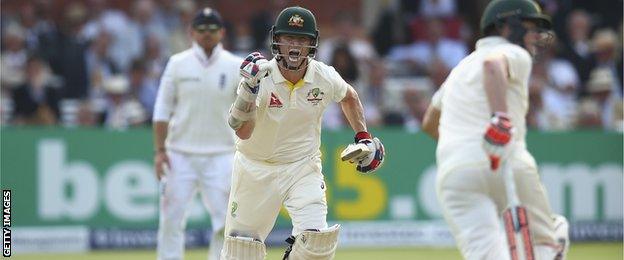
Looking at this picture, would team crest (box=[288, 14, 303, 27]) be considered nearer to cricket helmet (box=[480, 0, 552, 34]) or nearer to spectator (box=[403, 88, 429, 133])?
cricket helmet (box=[480, 0, 552, 34])

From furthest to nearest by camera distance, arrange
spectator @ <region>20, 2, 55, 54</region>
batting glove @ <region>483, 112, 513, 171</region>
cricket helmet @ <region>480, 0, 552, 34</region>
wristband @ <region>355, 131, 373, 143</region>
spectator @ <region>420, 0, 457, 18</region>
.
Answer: spectator @ <region>420, 0, 457, 18</region>, spectator @ <region>20, 2, 55, 54</region>, wristband @ <region>355, 131, 373, 143</region>, cricket helmet @ <region>480, 0, 552, 34</region>, batting glove @ <region>483, 112, 513, 171</region>

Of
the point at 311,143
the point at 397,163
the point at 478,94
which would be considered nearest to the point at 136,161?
the point at 397,163

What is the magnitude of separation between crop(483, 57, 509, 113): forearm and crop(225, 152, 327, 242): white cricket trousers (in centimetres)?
138

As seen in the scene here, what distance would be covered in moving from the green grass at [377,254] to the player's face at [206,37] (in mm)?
2809

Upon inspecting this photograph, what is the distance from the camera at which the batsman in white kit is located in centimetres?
743

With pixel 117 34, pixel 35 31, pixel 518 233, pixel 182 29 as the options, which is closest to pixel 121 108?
pixel 117 34

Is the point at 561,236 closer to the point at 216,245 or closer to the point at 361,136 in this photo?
the point at 361,136

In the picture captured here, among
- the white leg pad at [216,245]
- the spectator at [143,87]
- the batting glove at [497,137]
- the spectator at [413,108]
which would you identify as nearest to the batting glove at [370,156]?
the batting glove at [497,137]

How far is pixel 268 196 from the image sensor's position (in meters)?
7.64

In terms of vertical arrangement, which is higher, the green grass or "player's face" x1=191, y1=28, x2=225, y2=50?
"player's face" x1=191, y1=28, x2=225, y2=50

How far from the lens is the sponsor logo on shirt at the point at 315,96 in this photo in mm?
7573

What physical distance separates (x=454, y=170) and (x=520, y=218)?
0.44 m

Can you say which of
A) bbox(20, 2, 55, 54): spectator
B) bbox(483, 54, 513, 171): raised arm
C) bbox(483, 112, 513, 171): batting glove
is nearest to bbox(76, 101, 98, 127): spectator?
bbox(20, 2, 55, 54): spectator

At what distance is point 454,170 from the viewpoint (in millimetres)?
6805
